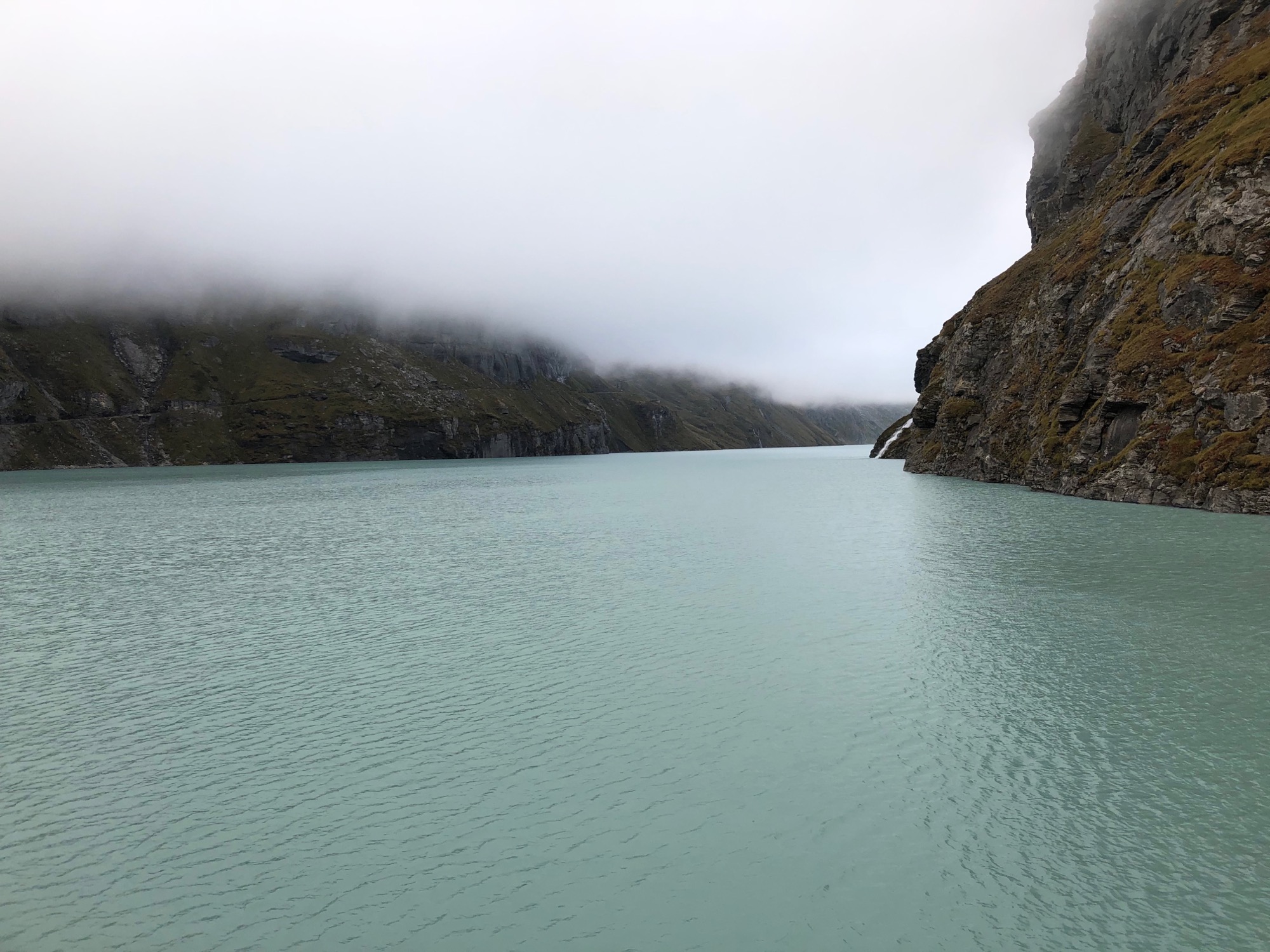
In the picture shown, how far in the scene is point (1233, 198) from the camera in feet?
228

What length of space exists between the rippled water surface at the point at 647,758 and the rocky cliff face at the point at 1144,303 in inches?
1052

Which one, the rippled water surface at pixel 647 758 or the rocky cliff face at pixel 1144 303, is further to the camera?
the rocky cliff face at pixel 1144 303

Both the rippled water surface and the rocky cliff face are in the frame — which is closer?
the rippled water surface

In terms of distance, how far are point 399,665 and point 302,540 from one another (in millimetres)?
43474

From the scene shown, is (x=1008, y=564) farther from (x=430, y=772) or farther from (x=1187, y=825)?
(x=430, y=772)

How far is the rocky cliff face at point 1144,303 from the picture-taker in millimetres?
65562

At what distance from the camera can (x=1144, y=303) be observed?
7806 cm

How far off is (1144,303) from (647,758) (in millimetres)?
86264

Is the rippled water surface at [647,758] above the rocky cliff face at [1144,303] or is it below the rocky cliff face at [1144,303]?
below

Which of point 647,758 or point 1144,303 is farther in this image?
point 1144,303

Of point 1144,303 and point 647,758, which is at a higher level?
point 1144,303

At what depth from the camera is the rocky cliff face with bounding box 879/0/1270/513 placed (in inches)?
2581

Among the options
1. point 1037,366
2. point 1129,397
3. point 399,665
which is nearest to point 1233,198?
point 1129,397

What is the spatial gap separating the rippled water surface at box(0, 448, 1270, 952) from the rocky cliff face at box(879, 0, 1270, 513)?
2671cm
